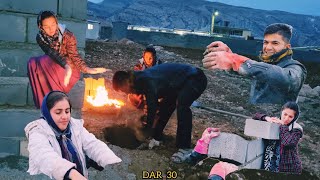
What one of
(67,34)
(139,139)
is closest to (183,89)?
(139,139)

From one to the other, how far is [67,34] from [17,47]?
738mm

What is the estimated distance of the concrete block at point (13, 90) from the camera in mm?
4957

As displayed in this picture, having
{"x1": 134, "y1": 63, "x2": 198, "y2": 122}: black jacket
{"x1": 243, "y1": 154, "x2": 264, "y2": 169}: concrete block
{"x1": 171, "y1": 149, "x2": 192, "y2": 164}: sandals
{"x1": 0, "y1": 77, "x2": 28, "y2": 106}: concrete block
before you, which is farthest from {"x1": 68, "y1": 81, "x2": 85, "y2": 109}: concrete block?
{"x1": 243, "y1": 154, "x2": 264, "y2": 169}: concrete block

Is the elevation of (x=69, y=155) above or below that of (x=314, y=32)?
below

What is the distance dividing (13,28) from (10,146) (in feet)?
5.58

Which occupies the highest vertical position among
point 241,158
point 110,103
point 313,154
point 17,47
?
point 17,47

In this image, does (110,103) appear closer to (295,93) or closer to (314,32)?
(295,93)

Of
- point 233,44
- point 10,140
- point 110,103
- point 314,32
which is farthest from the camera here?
point 314,32

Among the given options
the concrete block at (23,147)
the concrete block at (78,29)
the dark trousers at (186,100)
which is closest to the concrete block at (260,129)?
the dark trousers at (186,100)

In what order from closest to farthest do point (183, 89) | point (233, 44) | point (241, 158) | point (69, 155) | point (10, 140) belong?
point (241, 158)
point (69, 155)
point (10, 140)
point (183, 89)
point (233, 44)

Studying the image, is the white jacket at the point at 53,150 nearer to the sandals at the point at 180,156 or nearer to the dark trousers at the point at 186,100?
the sandals at the point at 180,156

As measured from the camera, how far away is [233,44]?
2578 cm

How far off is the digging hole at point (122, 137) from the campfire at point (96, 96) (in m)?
0.82

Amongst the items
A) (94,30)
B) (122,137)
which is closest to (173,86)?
(122,137)
